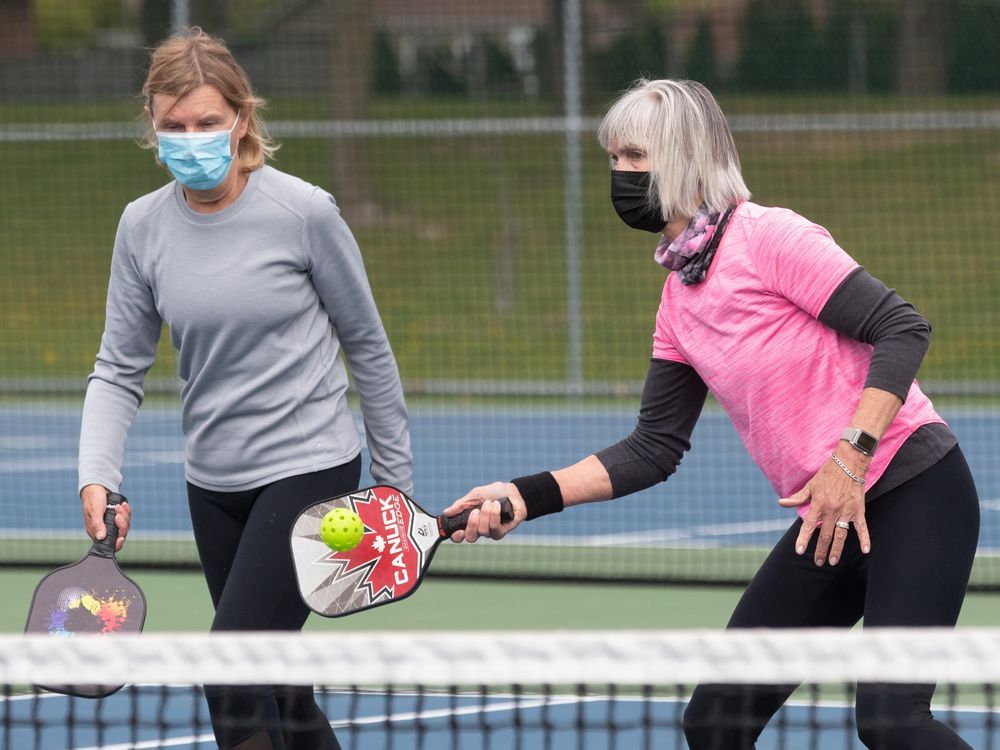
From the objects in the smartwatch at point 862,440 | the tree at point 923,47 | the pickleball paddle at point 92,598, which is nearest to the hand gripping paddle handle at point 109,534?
the pickleball paddle at point 92,598

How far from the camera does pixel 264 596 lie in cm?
381

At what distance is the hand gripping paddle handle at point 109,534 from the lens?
3.90 m

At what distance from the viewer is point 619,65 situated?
1351 cm

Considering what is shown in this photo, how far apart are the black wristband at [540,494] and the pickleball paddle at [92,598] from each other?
2.92ft

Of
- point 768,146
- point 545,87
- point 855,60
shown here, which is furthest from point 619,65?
point 768,146

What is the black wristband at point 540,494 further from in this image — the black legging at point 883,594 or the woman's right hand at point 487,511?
the black legging at point 883,594

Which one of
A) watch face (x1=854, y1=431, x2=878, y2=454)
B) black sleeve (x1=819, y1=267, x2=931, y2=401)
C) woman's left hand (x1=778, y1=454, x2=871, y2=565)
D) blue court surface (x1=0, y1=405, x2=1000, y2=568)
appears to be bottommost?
blue court surface (x1=0, y1=405, x2=1000, y2=568)

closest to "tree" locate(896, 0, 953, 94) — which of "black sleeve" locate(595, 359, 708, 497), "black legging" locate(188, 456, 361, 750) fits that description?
"black sleeve" locate(595, 359, 708, 497)

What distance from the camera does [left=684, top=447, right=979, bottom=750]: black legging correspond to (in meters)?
3.29

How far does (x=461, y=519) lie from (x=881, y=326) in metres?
1.00

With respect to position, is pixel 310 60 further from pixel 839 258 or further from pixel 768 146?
pixel 839 258

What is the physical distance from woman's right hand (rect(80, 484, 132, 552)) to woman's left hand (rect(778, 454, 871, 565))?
1.52m

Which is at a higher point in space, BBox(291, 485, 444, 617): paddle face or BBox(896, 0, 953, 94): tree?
BBox(896, 0, 953, 94): tree

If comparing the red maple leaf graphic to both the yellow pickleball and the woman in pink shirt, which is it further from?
the woman in pink shirt
